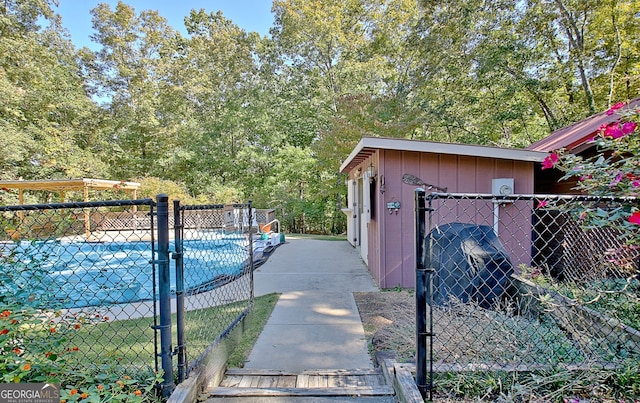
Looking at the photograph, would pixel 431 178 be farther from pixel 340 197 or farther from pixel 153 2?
pixel 153 2

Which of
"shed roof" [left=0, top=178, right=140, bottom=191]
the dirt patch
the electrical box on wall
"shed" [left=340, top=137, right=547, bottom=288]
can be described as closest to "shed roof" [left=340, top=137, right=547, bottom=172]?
"shed" [left=340, top=137, right=547, bottom=288]

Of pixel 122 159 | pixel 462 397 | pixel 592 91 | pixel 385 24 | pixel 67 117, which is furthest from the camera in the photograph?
pixel 122 159

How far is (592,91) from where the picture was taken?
30.0 ft

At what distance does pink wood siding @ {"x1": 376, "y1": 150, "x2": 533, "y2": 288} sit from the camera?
4.84 metres

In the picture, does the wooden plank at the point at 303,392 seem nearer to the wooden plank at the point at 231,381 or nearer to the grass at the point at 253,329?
the wooden plank at the point at 231,381

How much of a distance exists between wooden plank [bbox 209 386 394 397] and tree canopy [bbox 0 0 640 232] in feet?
30.8

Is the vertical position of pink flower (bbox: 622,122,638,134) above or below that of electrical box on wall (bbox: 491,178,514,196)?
above

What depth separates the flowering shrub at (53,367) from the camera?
4.87ft

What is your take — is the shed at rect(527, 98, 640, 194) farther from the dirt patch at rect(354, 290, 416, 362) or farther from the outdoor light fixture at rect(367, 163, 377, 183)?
the dirt patch at rect(354, 290, 416, 362)

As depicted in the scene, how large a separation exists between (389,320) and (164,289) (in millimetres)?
2556

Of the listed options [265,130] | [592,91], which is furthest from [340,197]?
[592,91]

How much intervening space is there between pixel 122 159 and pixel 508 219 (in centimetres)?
1873

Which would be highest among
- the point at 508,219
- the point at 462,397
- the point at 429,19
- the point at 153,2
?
the point at 153,2

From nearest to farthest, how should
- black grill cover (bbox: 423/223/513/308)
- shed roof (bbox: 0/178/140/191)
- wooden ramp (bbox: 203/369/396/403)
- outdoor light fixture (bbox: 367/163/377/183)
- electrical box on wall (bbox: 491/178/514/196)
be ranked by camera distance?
wooden ramp (bbox: 203/369/396/403), black grill cover (bbox: 423/223/513/308), electrical box on wall (bbox: 491/178/514/196), outdoor light fixture (bbox: 367/163/377/183), shed roof (bbox: 0/178/140/191)
